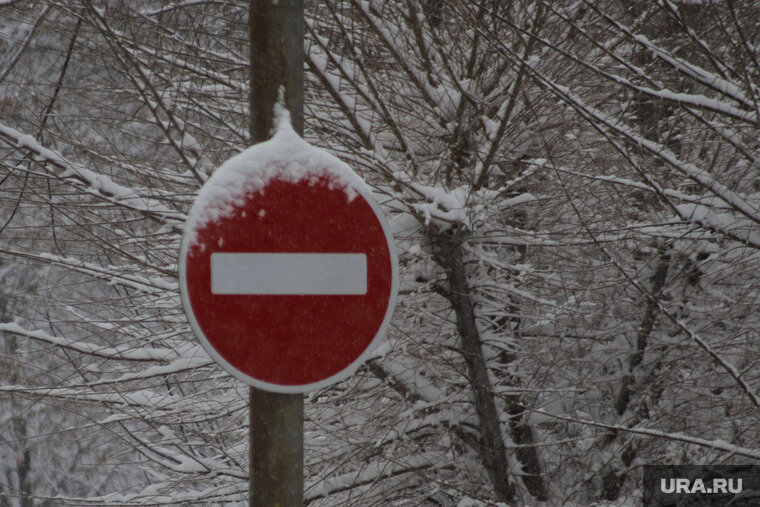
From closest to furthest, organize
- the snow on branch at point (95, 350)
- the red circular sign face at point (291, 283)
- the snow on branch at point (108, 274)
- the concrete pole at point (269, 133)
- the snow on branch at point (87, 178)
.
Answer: the red circular sign face at point (291, 283) < the concrete pole at point (269, 133) < the snow on branch at point (87, 178) < the snow on branch at point (108, 274) < the snow on branch at point (95, 350)

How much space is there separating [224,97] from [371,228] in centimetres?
349

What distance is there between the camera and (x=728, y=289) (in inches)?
221

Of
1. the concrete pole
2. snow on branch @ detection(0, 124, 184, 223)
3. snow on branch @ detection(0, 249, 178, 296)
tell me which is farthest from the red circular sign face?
snow on branch @ detection(0, 249, 178, 296)

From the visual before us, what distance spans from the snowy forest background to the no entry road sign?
252 cm

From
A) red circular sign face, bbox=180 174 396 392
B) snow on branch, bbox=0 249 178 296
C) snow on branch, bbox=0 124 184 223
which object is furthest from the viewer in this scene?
snow on branch, bbox=0 249 178 296

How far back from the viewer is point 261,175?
1889 millimetres

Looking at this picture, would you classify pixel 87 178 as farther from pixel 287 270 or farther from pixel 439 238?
pixel 287 270

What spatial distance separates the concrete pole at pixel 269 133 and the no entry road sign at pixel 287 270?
149 millimetres

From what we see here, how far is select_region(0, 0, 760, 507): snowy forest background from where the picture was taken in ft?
15.4

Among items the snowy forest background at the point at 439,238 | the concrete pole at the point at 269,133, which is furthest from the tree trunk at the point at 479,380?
the concrete pole at the point at 269,133

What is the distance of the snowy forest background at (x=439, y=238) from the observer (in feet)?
15.4

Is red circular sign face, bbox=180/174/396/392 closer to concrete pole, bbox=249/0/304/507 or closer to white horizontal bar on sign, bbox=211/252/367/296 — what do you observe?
white horizontal bar on sign, bbox=211/252/367/296

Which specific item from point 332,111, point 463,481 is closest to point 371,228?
point 332,111

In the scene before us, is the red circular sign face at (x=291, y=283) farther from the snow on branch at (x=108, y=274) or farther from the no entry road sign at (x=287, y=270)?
the snow on branch at (x=108, y=274)
